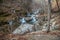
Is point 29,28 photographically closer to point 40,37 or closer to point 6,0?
point 40,37

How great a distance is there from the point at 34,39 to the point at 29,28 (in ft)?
15.2

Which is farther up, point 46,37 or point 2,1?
point 2,1

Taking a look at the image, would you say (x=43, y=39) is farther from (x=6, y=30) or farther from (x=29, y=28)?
(x=6, y=30)

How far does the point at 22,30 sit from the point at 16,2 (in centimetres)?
2107

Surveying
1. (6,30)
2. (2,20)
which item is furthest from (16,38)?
(2,20)

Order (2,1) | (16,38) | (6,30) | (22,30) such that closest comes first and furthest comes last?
(16,38), (22,30), (6,30), (2,1)

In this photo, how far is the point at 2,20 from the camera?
21719mm

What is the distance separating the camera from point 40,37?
1198 centimetres

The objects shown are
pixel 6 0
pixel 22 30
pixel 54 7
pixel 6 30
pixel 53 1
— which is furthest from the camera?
pixel 6 0

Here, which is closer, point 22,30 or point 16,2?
point 22,30

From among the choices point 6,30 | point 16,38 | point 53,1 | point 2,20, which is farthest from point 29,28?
point 53,1

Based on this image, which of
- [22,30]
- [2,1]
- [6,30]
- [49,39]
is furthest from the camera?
[2,1]

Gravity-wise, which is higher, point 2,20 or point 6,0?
point 6,0

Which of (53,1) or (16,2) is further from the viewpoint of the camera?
(16,2)
